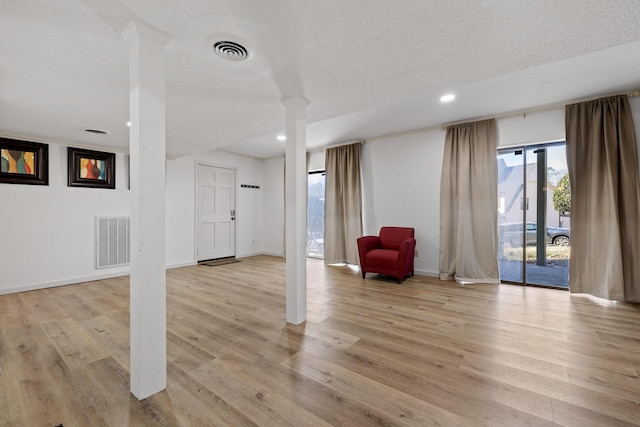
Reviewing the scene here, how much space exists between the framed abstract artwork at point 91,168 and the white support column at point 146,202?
13.1ft

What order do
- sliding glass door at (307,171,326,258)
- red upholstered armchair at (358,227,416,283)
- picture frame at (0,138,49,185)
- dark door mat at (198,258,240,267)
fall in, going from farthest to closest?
sliding glass door at (307,171,326,258), dark door mat at (198,258,240,267), red upholstered armchair at (358,227,416,283), picture frame at (0,138,49,185)

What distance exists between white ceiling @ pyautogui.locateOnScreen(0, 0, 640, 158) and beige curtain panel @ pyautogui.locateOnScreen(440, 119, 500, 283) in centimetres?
81

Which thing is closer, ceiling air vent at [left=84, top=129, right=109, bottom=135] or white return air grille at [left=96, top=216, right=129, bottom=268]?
ceiling air vent at [left=84, top=129, right=109, bottom=135]

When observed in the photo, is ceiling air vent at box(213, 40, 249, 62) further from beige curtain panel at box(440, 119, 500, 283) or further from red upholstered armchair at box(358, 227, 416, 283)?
beige curtain panel at box(440, 119, 500, 283)

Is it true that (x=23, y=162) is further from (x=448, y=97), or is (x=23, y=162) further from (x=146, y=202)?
(x=448, y=97)

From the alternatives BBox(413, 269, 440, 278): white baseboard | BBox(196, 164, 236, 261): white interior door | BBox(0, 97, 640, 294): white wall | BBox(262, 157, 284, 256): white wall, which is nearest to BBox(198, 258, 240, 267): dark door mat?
BBox(196, 164, 236, 261): white interior door

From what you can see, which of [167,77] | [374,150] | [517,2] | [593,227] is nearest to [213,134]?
[167,77]

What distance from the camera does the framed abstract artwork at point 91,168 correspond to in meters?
4.45

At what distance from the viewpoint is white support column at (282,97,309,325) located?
272cm

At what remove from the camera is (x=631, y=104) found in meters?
3.34

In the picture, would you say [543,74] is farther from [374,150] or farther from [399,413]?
[399,413]

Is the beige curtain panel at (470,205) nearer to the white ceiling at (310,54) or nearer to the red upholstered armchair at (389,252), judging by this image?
the red upholstered armchair at (389,252)

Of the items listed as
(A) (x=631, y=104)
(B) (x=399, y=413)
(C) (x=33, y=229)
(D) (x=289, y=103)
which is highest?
(A) (x=631, y=104)

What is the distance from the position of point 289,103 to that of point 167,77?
1075mm
